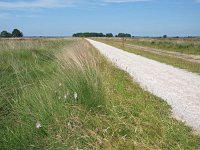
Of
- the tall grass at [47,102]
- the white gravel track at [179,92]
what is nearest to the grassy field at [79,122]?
the tall grass at [47,102]

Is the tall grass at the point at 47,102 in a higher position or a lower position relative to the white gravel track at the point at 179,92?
higher

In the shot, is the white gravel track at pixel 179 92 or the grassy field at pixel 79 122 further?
the white gravel track at pixel 179 92

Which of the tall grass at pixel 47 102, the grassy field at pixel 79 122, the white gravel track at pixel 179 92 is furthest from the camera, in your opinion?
the white gravel track at pixel 179 92

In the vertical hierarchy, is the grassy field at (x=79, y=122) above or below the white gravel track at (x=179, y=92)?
above

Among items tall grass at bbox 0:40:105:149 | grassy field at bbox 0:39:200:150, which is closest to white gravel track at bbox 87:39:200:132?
grassy field at bbox 0:39:200:150

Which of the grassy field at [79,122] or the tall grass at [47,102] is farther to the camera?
the tall grass at [47,102]

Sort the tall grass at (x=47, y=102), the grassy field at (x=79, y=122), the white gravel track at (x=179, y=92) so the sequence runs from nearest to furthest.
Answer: the grassy field at (x=79, y=122)
the tall grass at (x=47, y=102)
the white gravel track at (x=179, y=92)

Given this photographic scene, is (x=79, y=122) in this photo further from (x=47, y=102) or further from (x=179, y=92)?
(x=179, y=92)

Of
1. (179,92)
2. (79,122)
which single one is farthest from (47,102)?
(179,92)

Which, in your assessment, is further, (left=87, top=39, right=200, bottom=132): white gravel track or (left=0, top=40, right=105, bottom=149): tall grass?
(left=87, top=39, right=200, bottom=132): white gravel track

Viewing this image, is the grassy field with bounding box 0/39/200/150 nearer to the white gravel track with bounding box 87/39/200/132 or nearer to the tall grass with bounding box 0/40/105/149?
the tall grass with bounding box 0/40/105/149

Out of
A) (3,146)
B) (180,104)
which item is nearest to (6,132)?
(3,146)

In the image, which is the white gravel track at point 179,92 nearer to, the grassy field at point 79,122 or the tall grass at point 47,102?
the grassy field at point 79,122

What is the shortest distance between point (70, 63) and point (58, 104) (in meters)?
1.95
